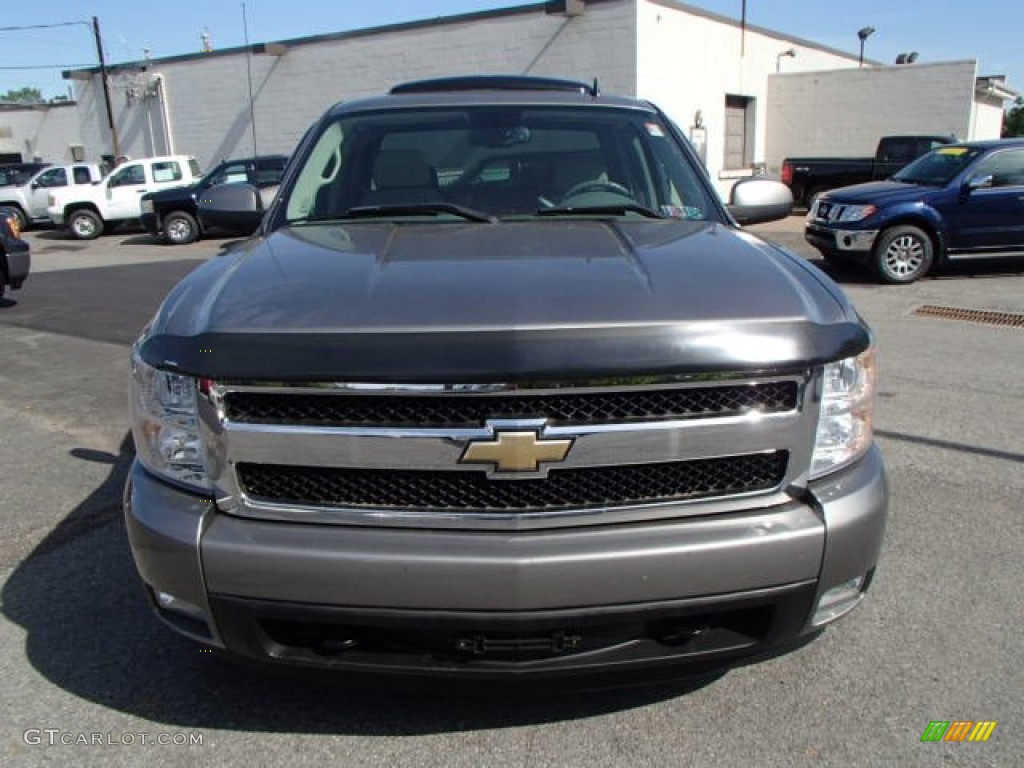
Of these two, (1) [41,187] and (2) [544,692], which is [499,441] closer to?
(2) [544,692]

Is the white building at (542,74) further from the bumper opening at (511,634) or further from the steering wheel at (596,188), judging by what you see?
the bumper opening at (511,634)

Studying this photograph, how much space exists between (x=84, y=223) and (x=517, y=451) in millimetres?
20573

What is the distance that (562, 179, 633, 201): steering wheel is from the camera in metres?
3.38

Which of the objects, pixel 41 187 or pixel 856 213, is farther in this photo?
pixel 41 187

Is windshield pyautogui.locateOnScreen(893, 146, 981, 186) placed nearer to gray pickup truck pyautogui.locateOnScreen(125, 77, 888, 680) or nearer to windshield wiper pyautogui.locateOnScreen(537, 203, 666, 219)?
windshield wiper pyautogui.locateOnScreen(537, 203, 666, 219)

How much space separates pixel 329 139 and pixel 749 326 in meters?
2.28

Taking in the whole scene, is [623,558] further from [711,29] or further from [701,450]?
[711,29]

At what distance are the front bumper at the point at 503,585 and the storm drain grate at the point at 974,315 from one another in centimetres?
730

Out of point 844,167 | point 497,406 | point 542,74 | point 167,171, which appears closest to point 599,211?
point 497,406

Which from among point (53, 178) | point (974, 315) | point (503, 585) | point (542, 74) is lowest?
point (974, 315)

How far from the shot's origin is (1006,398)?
18.4 feet

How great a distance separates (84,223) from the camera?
19.5m

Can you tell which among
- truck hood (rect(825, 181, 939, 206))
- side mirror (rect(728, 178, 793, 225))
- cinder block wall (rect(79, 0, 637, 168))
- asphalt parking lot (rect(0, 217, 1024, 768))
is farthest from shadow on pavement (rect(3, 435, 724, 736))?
cinder block wall (rect(79, 0, 637, 168))

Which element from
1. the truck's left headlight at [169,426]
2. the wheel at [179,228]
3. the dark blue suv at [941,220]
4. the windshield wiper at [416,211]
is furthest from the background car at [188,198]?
the truck's left headlight at [169,426]
